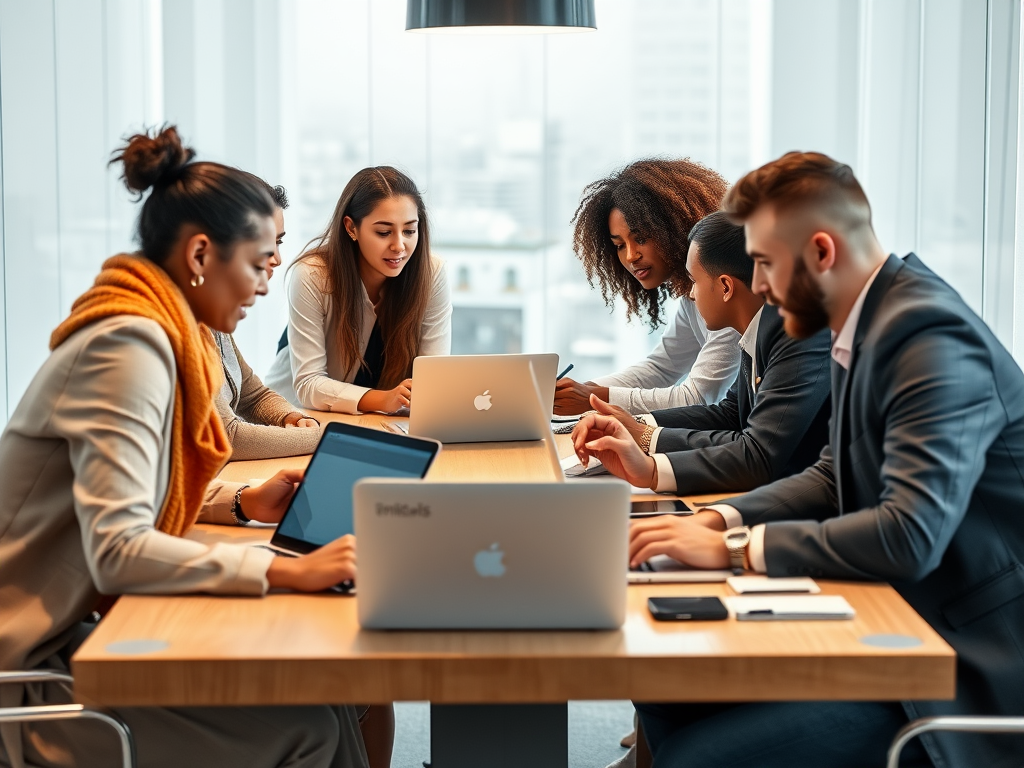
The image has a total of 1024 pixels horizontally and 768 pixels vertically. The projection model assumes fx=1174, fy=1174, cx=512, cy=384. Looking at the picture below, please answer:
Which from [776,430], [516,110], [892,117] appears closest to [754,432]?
[776,430]

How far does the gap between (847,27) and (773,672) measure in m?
4.20

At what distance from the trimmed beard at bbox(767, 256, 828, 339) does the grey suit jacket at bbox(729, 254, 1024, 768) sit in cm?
6

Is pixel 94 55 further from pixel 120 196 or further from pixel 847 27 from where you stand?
pixel 847 27

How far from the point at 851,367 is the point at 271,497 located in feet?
3.03

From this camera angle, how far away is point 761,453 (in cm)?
215

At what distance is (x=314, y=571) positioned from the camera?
1.50 metres

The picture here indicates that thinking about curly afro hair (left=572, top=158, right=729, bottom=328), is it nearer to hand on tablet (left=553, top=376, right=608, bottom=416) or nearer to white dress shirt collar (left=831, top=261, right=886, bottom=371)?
hand on tablet (left=553, top=376, right=608, bottom=416)

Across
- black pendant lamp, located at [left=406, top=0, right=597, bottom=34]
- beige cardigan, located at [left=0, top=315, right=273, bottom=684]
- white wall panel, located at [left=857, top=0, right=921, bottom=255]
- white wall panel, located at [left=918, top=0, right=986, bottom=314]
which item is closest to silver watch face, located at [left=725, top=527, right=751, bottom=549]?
beige cardigan, located at [left=0, top=315, right=273, bottom=684]

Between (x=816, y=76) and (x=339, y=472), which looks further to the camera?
(x=816, y=76)

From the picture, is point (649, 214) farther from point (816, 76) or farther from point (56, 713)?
point (816, 76)

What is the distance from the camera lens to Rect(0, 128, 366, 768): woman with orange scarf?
4.87ft

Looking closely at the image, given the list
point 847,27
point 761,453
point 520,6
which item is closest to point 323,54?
point 847,27

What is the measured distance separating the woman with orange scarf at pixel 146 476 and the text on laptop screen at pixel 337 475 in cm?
13

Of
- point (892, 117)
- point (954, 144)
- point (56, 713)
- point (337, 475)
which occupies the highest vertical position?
point (892, 117)
